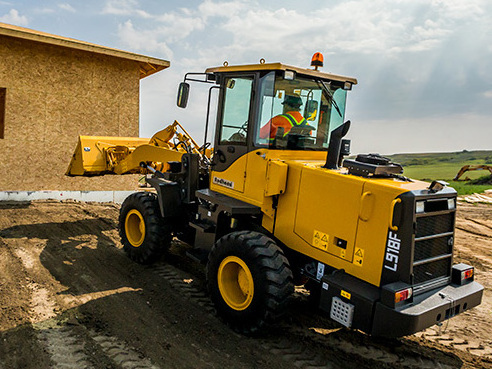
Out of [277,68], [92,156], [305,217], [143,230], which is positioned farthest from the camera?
[92,156]

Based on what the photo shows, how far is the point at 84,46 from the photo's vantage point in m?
10.5

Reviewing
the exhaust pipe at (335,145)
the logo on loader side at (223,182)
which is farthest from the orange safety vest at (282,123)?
the logo on loader side at (223,182)

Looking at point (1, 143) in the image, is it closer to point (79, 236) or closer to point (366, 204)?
point (79, 236)

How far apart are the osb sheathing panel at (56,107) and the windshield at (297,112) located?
772 centimetres

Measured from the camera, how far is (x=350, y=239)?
4074 millimetres

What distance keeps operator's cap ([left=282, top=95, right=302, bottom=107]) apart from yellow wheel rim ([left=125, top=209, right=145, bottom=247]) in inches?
125

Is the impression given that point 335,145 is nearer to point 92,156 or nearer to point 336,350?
point 336,350

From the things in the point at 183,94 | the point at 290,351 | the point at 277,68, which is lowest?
the point at 290,351

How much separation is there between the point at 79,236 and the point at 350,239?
5.72 metres

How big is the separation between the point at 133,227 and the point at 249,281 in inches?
126

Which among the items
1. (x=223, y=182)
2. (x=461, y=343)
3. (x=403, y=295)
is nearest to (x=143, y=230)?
(x=223, y=182)

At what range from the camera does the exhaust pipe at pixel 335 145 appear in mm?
4449

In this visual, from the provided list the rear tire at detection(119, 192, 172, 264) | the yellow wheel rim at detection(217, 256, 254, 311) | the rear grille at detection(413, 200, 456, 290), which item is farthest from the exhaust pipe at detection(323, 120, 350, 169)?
the rear tire at detection(119, 192, 172, 264)

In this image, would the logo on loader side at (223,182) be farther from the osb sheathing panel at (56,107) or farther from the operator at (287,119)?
the osb sheathing panel at (56,107)
